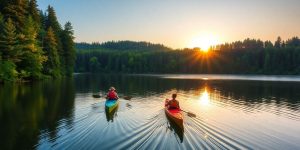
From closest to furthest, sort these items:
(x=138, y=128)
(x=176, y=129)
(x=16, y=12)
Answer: (x=176, y=129) → (x=138, y=128) → (x=16, y=12)

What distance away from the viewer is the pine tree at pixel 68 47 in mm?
93125

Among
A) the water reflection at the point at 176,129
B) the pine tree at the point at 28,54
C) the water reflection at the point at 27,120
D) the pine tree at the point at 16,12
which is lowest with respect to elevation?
the water reflection at the point at 176,129

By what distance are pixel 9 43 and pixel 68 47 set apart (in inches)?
1564

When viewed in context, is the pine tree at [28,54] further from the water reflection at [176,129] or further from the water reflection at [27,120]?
the water reflection at [176,129]

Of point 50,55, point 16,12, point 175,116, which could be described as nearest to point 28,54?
point 16,12

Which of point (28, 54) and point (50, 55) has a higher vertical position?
point (50, 55)

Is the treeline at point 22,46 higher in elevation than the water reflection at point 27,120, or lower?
higher

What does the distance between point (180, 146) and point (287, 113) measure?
1870cm

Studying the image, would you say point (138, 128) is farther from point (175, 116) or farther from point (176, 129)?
point (175, 116)

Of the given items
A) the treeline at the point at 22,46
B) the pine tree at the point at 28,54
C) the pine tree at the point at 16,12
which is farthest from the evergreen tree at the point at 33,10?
the pine tree at the point at 28,54

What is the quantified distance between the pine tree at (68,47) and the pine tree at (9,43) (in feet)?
122

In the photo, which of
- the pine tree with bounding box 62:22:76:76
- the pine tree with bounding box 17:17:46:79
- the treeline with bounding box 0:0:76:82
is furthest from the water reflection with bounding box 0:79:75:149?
the pine tree with bounding box 62:22:76:76

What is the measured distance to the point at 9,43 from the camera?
53625 mm

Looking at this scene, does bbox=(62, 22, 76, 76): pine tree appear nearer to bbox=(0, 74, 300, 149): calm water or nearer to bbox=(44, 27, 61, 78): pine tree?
bbox=(44, 27, 61, 78): pine tree
